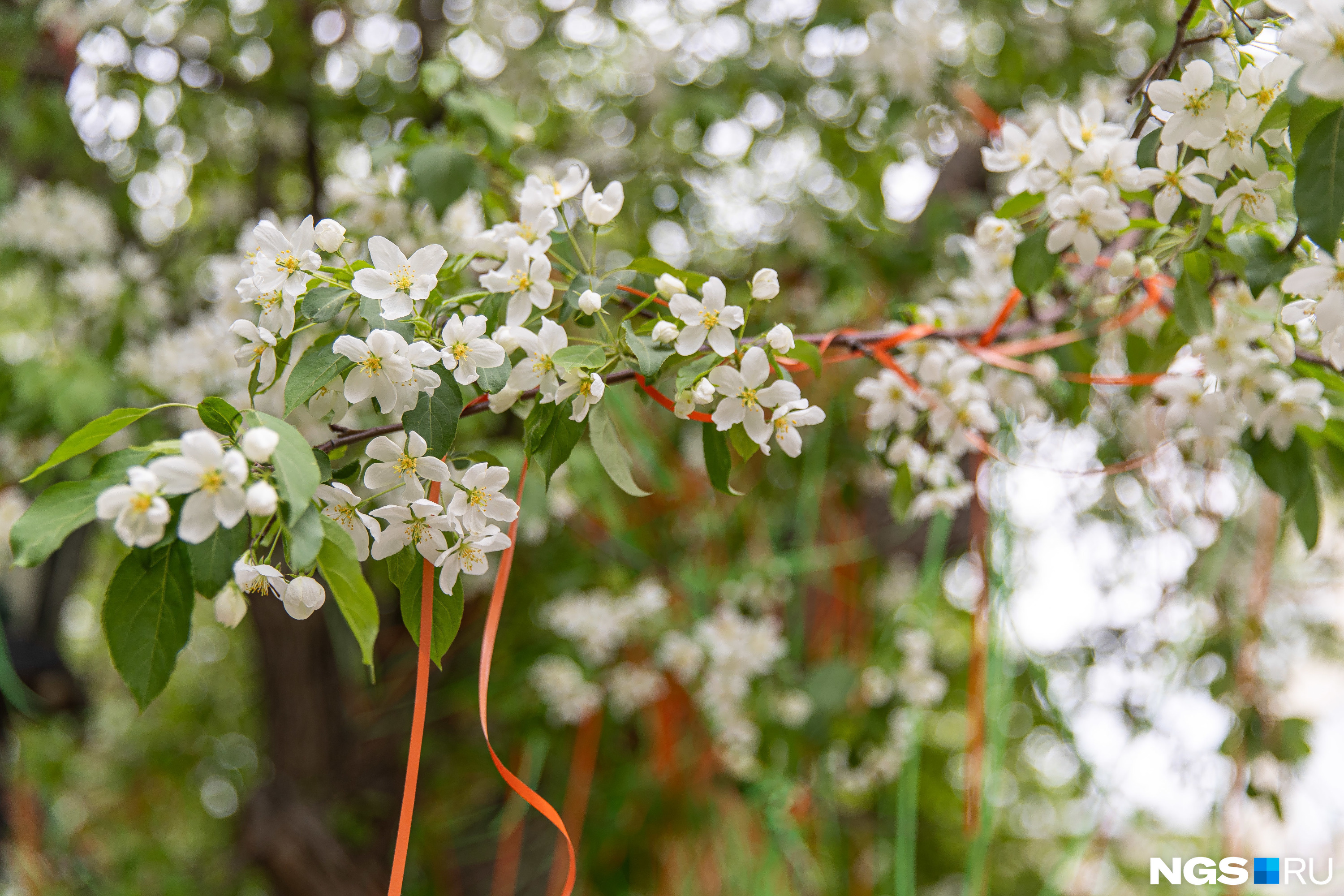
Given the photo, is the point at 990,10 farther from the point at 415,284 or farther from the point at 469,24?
the point at 415,284

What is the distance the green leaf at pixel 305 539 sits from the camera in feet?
1.32

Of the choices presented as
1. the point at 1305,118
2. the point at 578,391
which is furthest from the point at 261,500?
the point at 1305,118

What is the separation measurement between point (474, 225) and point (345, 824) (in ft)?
4.94

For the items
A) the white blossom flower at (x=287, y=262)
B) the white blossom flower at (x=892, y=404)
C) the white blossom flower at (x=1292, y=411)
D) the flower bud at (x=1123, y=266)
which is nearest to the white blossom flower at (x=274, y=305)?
the white blossom flower at (x=287, y=262)

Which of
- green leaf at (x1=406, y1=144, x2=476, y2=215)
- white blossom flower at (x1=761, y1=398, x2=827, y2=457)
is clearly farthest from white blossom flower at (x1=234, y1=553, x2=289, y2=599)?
green leaf at (x1=406, y1=144, x2=476, y2=215)

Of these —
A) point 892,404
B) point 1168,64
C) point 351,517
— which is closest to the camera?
point 351,517

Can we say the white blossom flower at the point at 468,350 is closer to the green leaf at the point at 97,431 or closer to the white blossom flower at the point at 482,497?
the white blossom flower at the point at 482,497

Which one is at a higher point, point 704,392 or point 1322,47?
point 1322,47

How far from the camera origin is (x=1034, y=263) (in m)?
0.69

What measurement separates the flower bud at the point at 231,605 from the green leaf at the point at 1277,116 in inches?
28.0

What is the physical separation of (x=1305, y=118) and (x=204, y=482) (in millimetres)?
664

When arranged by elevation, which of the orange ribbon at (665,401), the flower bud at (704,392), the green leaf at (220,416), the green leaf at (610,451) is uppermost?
the green leaf at (220,416)

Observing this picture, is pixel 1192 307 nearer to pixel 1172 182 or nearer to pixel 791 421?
pixel 1172 182

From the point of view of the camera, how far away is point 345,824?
6.04 feet
